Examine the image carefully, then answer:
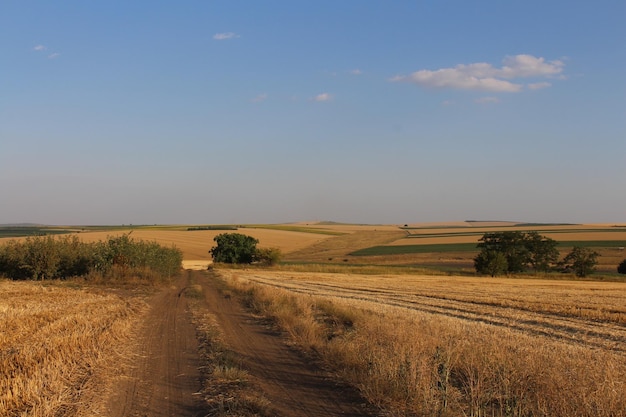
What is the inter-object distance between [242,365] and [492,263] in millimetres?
60790

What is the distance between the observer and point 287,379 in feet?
32.1

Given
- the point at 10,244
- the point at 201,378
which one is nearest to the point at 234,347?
the point at 201,378

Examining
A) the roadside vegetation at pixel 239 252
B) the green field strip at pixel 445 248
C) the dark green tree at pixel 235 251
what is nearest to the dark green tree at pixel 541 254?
the green field strip at pixel 445 248

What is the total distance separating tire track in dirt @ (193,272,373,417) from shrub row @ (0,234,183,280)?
27.9m

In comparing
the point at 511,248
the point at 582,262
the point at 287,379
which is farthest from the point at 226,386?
the point at 582,262

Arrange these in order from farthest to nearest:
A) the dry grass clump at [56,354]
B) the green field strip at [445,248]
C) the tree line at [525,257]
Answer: the green field strip at [445,248] → the tree line at [525,257] → the dry grass clump at [56,354]

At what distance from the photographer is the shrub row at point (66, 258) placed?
4100 cm

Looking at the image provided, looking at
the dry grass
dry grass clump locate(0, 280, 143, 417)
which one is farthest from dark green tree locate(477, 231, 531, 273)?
dry grass clump locate(0, 280, 143, 417)

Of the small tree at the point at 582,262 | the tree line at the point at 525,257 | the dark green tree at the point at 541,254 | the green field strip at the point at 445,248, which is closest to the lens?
the small tree at the point at 582,262

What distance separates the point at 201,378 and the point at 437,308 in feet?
60.7

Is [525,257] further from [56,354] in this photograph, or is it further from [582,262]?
[56,354]

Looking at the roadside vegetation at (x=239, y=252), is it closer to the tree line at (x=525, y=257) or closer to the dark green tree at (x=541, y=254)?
the tree line at (x=525, y=257)

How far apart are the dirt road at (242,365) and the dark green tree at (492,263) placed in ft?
183

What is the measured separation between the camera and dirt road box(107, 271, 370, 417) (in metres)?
7.91
